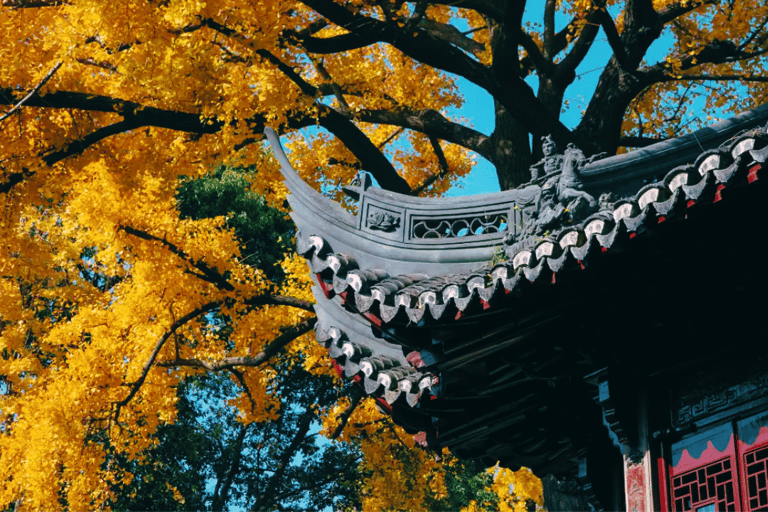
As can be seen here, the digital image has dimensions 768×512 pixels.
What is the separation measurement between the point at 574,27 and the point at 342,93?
2.90 metres

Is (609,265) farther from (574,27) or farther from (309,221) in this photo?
(574,27)

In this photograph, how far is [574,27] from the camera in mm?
10797

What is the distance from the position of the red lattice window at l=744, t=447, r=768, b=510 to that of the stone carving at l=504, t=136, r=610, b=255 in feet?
5.74

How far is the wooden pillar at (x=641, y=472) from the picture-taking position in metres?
5.18

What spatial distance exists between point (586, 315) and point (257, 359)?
704 centimetres

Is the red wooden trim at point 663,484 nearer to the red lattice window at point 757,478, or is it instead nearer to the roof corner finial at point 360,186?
the red lattice window at point 757,478

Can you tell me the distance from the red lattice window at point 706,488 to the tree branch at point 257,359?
6.84m

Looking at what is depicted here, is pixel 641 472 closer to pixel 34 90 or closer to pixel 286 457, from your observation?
pixel 34 90

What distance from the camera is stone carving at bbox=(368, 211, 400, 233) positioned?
6645mm

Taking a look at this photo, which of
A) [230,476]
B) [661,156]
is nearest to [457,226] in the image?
[661,156]

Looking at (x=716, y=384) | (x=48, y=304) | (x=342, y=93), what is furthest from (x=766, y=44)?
(x=48, y=304)

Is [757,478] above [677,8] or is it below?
below

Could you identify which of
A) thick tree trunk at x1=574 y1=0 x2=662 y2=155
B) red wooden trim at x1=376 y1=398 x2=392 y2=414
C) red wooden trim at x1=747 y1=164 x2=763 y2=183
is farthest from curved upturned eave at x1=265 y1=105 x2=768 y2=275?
thick tree trunk at x1=574 y1=0 x2=662 y2=155

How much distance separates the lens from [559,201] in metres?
5.93
